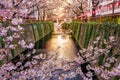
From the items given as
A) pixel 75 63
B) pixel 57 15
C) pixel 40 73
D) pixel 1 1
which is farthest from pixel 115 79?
pixel 57 15

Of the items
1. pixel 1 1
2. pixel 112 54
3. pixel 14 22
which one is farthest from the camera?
pixel 112 54

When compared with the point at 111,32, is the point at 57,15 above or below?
below

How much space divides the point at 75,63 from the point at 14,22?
420 cm

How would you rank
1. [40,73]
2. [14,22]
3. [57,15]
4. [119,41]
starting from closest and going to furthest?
[14,22]
[40,73]
[119,41]
[57,15]

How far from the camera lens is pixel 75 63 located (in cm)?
991

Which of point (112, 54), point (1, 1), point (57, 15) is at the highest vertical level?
point (1, 1)

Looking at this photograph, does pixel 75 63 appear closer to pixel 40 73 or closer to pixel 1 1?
pixel 40 73

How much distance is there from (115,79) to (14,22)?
5.08 meters

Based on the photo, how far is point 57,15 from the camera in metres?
81.6

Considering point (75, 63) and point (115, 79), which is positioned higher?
point (75, 63)

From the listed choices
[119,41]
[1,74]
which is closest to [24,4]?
[1,74]

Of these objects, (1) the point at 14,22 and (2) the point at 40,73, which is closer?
(1) the point at 14,22

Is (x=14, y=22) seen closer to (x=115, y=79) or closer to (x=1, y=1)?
(x=1, y=1)

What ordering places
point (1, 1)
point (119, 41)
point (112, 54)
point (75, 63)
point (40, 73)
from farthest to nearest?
point (112, 54), point (119, 41), point (75, 63), point (40, 73), point (1, 1)
